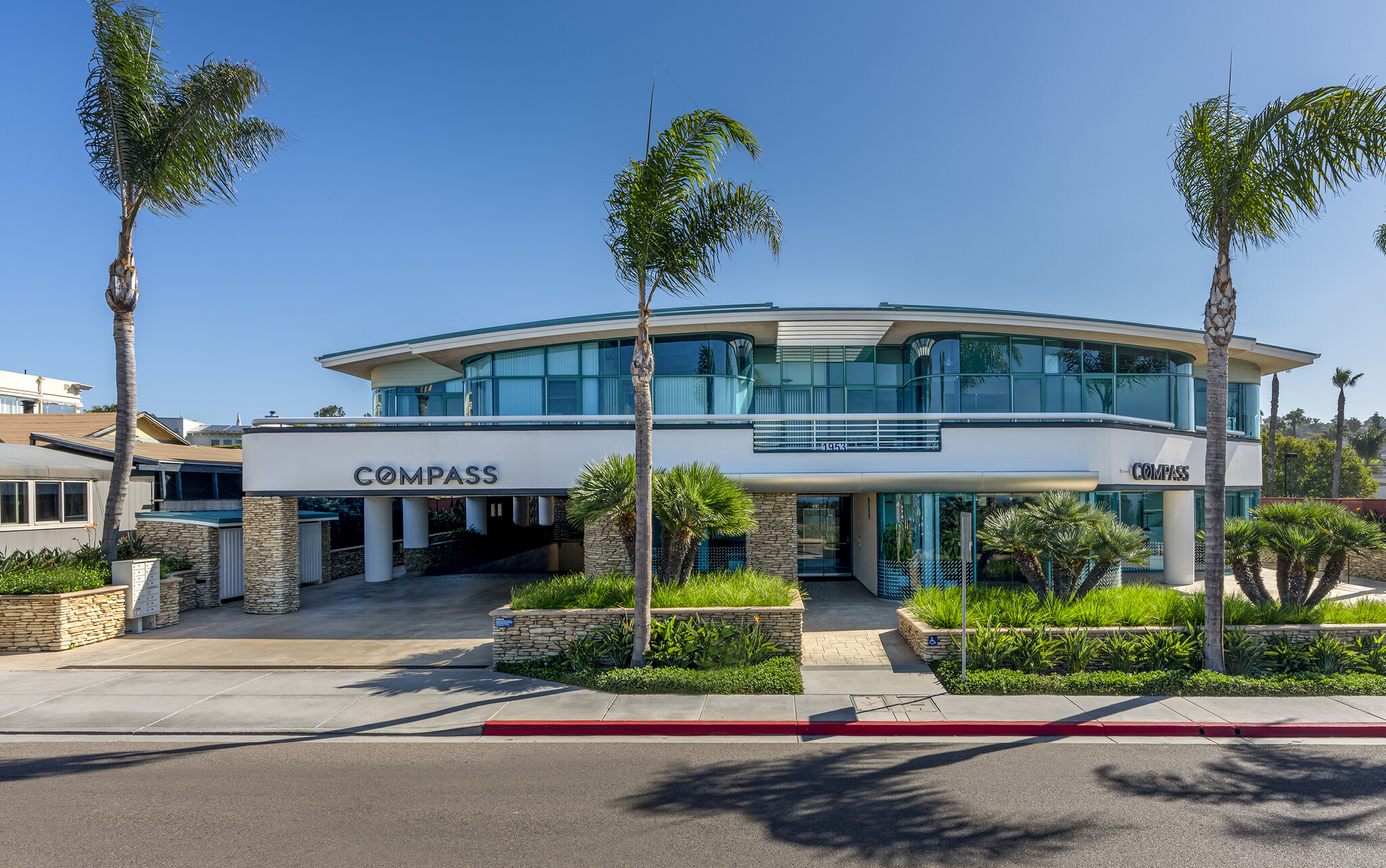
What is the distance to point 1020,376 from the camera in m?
21.3

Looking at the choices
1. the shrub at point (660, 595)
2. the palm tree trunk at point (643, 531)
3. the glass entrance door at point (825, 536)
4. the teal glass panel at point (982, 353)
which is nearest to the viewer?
the palm tree trunk at point (643, 531)

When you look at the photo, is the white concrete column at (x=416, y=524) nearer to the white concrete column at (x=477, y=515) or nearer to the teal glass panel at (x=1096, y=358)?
the white concrete column at (x=477, y=515)

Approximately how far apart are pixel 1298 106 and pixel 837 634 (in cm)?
1122

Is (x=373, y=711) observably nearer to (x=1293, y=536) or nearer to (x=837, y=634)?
(x=837, y=634)

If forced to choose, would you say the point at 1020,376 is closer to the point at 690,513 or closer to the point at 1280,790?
the point at 690,513

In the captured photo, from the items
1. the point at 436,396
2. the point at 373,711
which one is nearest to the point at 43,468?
the point at 436,396

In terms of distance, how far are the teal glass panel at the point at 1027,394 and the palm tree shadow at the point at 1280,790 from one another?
46.3ft

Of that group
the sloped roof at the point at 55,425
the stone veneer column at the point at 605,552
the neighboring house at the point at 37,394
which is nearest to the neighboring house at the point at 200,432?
the neighboring house at the point at 37,394

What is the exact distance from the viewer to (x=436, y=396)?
26047mm

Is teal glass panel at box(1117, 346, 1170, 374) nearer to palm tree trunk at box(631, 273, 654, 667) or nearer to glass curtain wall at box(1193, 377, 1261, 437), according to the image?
glass curtain wall at box(1193, 377, 1261, 437)

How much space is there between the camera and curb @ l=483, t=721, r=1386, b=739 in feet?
28.3

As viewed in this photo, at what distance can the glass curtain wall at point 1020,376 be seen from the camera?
21.3 m

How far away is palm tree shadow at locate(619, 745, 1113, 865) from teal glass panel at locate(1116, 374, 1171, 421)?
17.3m

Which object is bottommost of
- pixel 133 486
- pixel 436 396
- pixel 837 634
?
pixel 837 634
